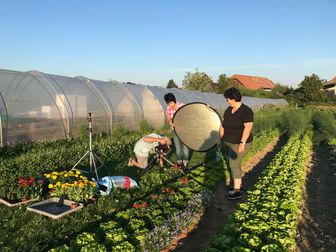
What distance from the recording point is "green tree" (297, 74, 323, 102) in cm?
5547

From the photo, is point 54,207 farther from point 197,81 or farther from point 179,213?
point 197,81

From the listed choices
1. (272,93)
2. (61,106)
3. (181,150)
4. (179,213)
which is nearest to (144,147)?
(181,150)

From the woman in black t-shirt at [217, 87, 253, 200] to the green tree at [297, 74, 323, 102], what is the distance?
54.2m

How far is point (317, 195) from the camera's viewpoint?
6.69 metres

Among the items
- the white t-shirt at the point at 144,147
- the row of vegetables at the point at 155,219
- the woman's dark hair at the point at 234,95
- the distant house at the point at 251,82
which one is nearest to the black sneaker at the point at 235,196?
the row of vegetables at the point at 155,219

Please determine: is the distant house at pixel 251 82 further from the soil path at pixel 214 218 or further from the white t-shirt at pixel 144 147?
the white t-shirt at pixel 144 147

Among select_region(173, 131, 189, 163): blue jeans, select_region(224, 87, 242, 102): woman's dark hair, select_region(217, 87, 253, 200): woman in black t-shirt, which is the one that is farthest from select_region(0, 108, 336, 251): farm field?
select_region(224, 87, 242, 102): woman's dark hair

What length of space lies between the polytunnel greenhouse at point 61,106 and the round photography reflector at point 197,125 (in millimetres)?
4715

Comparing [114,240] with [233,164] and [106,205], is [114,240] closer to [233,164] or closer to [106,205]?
[106,205]

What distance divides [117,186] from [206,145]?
2.06 m

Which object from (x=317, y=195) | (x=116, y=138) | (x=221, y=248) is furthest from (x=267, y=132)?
(x=221, y=248)

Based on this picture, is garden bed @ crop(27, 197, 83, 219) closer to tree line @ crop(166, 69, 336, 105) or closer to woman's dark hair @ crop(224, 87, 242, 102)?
woman's dark hair @ crop(224, 87, 242, 102)

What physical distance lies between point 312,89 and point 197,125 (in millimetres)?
53925

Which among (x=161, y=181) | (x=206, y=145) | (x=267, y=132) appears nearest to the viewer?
(x=161, y=181)
